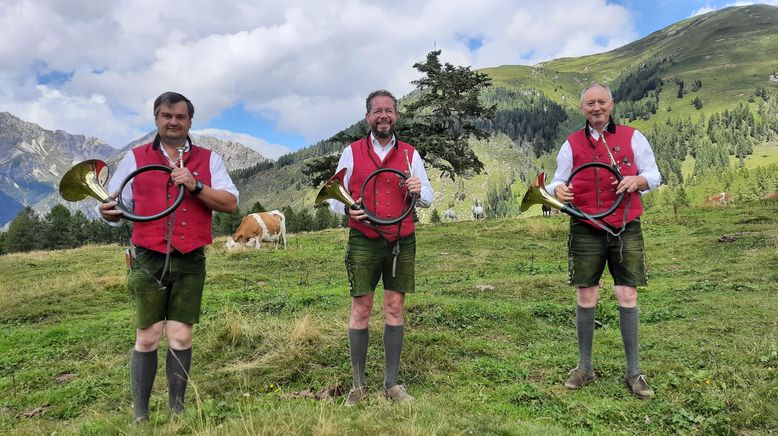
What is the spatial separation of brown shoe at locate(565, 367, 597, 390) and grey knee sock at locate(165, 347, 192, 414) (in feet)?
12.5

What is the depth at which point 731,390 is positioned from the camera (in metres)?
4.59

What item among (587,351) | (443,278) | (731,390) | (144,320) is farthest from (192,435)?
(443,278)

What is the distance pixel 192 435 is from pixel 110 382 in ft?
11.7

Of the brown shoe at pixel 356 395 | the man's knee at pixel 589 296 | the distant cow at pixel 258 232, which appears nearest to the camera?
the brown shoe at pixel 356 395

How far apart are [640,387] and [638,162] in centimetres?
229

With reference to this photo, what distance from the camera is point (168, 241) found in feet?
13.4

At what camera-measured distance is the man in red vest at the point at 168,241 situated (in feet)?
13.5

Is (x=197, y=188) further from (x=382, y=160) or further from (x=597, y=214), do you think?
(x=597, y=214)

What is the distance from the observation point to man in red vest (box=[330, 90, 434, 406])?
487cm

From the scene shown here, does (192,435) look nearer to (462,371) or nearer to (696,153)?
(462,371)

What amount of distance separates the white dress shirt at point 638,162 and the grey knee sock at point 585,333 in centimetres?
134

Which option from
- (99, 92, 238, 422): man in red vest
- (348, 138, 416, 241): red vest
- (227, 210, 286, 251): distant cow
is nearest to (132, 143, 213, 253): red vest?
(99, 92, 238, 422): man in red vest

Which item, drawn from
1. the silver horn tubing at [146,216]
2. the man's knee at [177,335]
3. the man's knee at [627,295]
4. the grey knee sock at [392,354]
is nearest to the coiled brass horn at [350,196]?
the grey knee sock at [392,354]

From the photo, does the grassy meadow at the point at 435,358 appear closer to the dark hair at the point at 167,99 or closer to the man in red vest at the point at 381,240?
the man in red vest at the point at 381,240
